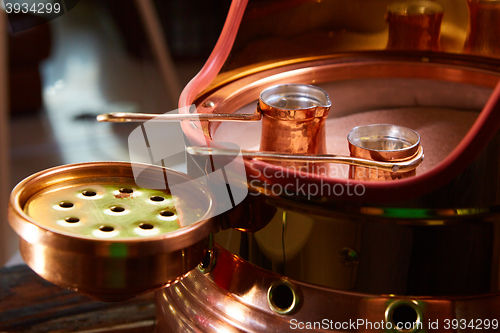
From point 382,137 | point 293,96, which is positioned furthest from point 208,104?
point 382,137

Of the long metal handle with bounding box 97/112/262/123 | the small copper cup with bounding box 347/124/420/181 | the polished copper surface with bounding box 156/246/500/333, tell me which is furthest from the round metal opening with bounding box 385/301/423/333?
the long metal handle with bounding box 97/112/262/123

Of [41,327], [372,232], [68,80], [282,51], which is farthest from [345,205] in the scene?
[68,80]

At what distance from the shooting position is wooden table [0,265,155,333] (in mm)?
785

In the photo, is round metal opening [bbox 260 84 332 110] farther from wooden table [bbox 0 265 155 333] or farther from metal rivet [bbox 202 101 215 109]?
wooden table [bbox 0 265 155 333]

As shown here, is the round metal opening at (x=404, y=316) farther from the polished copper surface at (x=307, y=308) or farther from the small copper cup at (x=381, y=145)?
the small copper cup at (x=381, y=145)

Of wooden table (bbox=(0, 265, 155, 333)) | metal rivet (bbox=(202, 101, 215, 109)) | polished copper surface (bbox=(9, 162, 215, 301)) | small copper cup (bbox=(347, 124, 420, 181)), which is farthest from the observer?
wooden table (bbox=(0, 265, 155, 333))

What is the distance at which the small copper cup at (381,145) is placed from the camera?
537mm

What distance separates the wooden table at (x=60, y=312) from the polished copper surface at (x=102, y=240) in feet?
1.14

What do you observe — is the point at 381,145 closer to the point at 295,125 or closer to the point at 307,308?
the point at 295,125

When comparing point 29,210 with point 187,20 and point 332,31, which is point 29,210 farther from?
point 187,20

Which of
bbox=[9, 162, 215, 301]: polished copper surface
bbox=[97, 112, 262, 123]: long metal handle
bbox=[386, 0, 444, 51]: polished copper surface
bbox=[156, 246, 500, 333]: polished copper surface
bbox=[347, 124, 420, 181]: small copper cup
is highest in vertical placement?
bbox=[386, 0, 444, 51]: polished copper surface

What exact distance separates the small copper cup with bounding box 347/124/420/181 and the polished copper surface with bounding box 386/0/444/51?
294mm

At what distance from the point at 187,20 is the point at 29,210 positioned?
1.61 m

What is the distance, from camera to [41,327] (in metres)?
0.78
